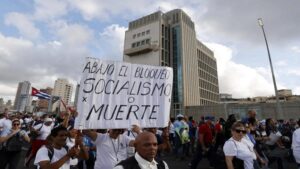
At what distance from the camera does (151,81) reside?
3.97m

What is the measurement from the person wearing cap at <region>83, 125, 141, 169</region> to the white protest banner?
0.20 m

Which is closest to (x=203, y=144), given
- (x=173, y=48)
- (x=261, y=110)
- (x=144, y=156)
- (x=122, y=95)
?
(x=122, y=95)

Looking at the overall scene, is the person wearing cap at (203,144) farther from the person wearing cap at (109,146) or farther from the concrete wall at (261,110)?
the concrete wall at (261,110)

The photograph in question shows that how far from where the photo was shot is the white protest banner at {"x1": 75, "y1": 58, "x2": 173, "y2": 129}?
3.33 meters

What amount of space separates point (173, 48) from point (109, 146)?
60826 millimetres

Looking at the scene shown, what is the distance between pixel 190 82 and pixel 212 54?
1148 inches

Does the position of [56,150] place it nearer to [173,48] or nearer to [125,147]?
[125,147]

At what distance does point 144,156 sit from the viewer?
2047 mm

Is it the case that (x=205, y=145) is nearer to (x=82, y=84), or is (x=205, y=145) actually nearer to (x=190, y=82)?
(x=82, y=84)

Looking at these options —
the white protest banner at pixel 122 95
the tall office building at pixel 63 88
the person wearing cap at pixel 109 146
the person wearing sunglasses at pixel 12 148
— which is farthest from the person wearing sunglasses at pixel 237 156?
the tall office building at pixel 63 88

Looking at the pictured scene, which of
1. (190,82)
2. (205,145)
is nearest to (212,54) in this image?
(190,82)

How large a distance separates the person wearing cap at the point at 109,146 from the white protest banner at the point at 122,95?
0.20 metres

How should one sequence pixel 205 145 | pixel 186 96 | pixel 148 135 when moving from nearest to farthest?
pixel 148 135 < pixel 205 145 < pixel 186 96

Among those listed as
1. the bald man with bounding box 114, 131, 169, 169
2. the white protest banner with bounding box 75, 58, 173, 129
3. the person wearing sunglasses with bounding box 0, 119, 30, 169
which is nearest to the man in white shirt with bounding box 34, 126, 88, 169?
the white protest banner with bounding box 75, 58, 173, 129
